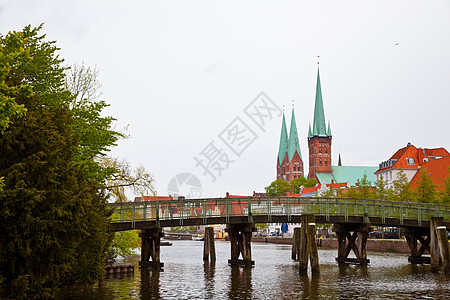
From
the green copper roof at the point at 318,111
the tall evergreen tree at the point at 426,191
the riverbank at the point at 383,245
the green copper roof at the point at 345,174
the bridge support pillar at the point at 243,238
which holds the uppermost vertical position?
the green copper roof at the point at 318,111

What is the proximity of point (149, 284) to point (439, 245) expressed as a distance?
63.4ft

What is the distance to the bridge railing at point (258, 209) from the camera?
3497cm

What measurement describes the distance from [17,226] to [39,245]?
859 mm

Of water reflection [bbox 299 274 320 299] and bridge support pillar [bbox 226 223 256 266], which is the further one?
bridge support pillar [bbox 226 223 256 266]

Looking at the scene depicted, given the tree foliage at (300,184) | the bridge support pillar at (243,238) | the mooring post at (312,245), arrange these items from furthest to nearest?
the tree foliage at (300,184)
the bridge support pillar at (243,238)
the mooring post at (312,245)

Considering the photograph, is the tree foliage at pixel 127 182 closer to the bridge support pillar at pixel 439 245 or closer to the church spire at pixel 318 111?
the bridge support pillar at pixel 439 245

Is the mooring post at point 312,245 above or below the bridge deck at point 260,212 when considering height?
below

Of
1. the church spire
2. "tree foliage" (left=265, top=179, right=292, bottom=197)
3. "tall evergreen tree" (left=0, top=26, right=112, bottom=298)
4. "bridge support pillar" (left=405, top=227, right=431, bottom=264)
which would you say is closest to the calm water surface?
"bridge support pillar" (left=405, top=227, right=431, bottom=264)

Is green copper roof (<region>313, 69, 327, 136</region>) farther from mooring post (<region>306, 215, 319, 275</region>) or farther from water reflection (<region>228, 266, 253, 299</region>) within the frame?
mooring post (<region>306, 215, 319, 275</region>)

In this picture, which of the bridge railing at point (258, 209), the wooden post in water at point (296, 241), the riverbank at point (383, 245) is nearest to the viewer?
the bridge railing at point (258, 209)

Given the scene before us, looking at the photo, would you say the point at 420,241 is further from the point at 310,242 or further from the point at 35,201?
the point at 35,201

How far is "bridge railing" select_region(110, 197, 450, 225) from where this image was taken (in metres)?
35.0

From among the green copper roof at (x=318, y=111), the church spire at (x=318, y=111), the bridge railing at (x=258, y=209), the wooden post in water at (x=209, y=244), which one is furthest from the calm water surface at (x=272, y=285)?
the green copper roof at (x=318, y=111)

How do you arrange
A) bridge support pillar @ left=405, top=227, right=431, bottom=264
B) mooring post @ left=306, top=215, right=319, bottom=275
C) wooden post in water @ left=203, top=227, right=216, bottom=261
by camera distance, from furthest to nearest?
wooden post in water @ left=203, top=227, right=216, bottom=261 < bridge support pillar @ left=405, top=227, right=431, bottom=264 < mooring post @ left=306, top=215, right=319, bottom=275
